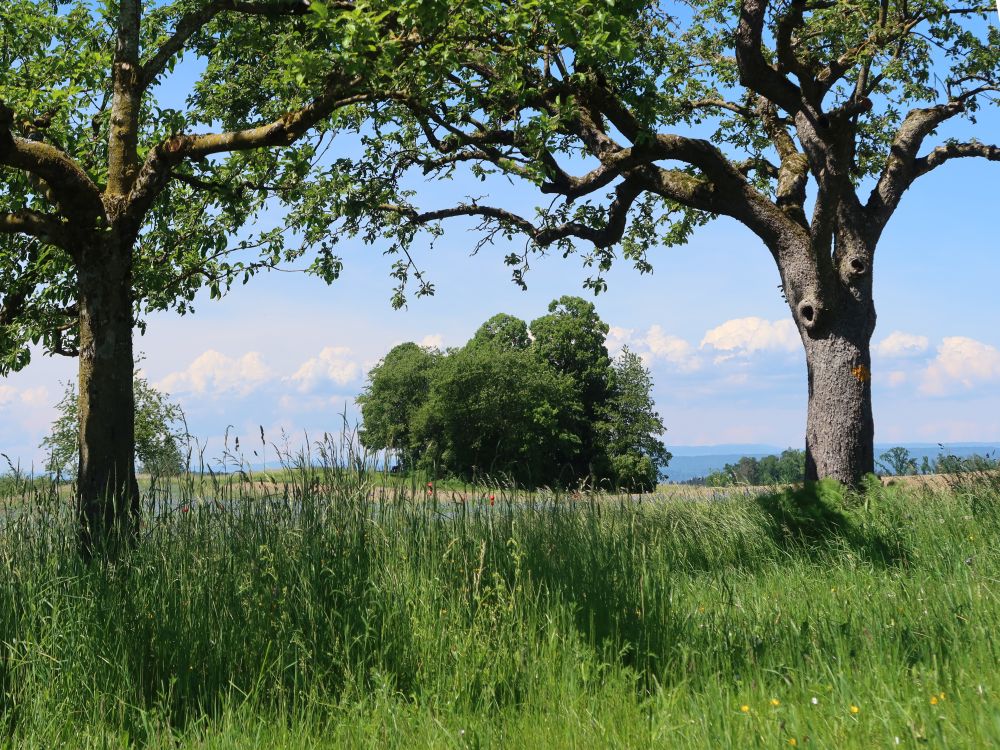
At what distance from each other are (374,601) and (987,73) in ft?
49.1

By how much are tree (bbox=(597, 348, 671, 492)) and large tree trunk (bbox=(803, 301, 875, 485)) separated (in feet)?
98.2

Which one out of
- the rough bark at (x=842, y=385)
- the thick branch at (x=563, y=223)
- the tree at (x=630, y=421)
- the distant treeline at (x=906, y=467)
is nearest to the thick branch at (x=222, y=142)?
the thick branch at (x=563, y=223)

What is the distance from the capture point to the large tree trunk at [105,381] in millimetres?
7871

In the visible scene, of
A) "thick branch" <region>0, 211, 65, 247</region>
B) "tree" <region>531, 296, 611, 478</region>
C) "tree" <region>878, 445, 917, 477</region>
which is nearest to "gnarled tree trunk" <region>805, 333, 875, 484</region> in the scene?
"tree" <region>878, 445, 917, 477</region>

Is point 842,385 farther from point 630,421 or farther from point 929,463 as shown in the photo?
point 630,421

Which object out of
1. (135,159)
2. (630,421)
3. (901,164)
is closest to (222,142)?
(135,159)

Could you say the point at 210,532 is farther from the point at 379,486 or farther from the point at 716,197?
the point at 716,197

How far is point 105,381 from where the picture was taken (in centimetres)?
803

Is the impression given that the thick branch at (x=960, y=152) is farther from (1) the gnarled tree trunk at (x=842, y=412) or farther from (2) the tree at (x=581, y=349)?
(2) the tree at (x=581, y=349)

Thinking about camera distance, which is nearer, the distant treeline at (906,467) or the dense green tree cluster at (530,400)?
the distant treeline at (906,467)

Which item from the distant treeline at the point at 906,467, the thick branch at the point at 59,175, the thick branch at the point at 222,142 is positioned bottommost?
the distant treeline at the point at 906,467

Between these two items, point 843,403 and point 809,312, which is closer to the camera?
point 843,403

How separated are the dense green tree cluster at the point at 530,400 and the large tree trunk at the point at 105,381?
94.2ft

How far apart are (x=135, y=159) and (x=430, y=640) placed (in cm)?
628
